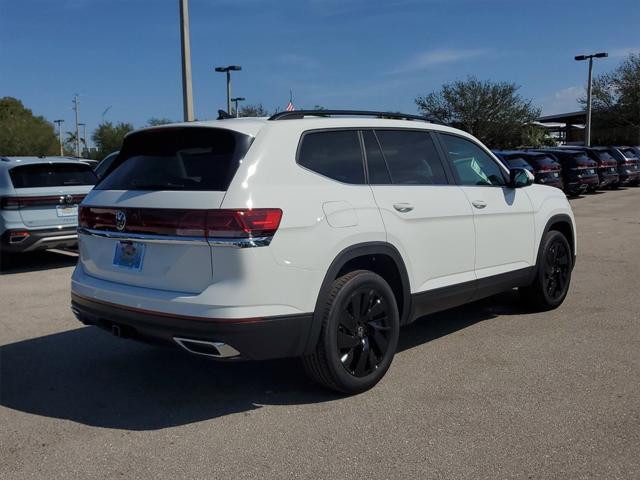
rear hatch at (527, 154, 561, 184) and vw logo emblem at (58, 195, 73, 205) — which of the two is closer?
vw logo emblem at (58, 195, 73, 205)

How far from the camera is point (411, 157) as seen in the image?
481cm

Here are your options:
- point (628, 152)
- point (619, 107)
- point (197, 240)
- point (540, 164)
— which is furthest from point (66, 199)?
point (619, 107)

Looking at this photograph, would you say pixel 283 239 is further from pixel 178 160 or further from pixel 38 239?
pixel 38 239

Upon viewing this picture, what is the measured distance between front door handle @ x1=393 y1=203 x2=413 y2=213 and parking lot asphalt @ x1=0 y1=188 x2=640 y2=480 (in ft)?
3.83

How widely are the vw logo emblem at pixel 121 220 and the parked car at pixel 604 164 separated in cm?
2112

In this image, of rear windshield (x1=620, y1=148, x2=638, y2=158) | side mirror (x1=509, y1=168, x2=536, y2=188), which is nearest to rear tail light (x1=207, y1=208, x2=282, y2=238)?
side mirror (x1=509, y1=168, x2=536, y2=188)

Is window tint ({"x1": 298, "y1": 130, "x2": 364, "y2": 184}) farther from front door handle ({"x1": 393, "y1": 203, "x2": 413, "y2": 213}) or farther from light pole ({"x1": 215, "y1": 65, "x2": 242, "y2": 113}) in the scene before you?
light pole ({"x1": 215, "y1": 65, "x2": 242, "y2": 113})

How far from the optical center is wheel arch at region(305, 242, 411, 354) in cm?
384

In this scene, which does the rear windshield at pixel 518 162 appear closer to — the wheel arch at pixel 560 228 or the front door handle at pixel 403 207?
the wheel arch at pixel 560 228

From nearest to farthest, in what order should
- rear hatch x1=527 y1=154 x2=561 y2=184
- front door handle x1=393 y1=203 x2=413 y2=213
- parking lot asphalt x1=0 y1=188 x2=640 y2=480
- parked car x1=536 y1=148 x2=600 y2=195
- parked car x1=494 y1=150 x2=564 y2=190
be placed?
1. parking lot asphalt x1=0 y1=188 x2=640 y2=480
2. front door handle x1=393 y1=203 x2=413 y2=213
3. parked car x1=494 y1=150 x2=564 y2=190
4. rear hatch x1=527 y1=154 x2=561 y2=184
5. parked car x1=536 y1=148 x2=600 y2=195

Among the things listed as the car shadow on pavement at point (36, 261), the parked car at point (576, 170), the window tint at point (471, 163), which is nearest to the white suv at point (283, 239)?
the window tint at point (471, 163)

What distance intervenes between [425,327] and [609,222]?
996 centimetres

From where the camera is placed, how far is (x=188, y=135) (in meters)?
4.05

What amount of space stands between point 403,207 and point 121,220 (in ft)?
6.14
